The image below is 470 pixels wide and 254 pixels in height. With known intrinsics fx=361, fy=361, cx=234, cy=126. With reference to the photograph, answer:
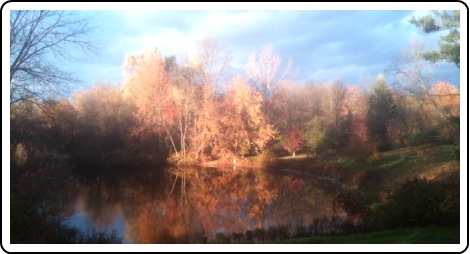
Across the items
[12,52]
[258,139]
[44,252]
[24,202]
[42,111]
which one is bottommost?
[44,252]

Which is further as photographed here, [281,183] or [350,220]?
[281,183]

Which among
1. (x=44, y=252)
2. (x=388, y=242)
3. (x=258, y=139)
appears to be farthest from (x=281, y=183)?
(x=44, y=252)

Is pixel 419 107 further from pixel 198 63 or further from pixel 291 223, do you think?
pixel 198 63

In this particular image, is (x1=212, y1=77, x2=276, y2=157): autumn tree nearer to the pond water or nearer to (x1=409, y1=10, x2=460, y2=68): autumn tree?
the pond water

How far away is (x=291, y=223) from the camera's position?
8.63 meters

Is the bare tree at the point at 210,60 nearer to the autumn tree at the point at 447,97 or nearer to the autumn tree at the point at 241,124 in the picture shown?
the autumn tree at the point at 241,124

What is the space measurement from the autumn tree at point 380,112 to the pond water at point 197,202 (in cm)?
186

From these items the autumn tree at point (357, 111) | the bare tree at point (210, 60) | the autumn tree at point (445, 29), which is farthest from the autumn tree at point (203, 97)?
the autumn tree at point (445, 29)

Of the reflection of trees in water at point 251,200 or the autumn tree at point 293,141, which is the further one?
the autumn tree at point 293,141

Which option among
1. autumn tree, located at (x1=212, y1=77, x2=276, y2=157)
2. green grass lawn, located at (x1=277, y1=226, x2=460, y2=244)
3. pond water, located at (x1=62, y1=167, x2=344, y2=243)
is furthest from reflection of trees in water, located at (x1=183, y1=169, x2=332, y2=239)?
green grass lawn, located at (x1=277, y1=226, x2=460, y2=244)

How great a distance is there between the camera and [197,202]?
29.7 feet

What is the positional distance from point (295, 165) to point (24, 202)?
640 centimetres

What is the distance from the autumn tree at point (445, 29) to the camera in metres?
7.92

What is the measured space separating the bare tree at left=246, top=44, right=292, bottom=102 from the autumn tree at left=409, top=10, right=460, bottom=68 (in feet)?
10.2
